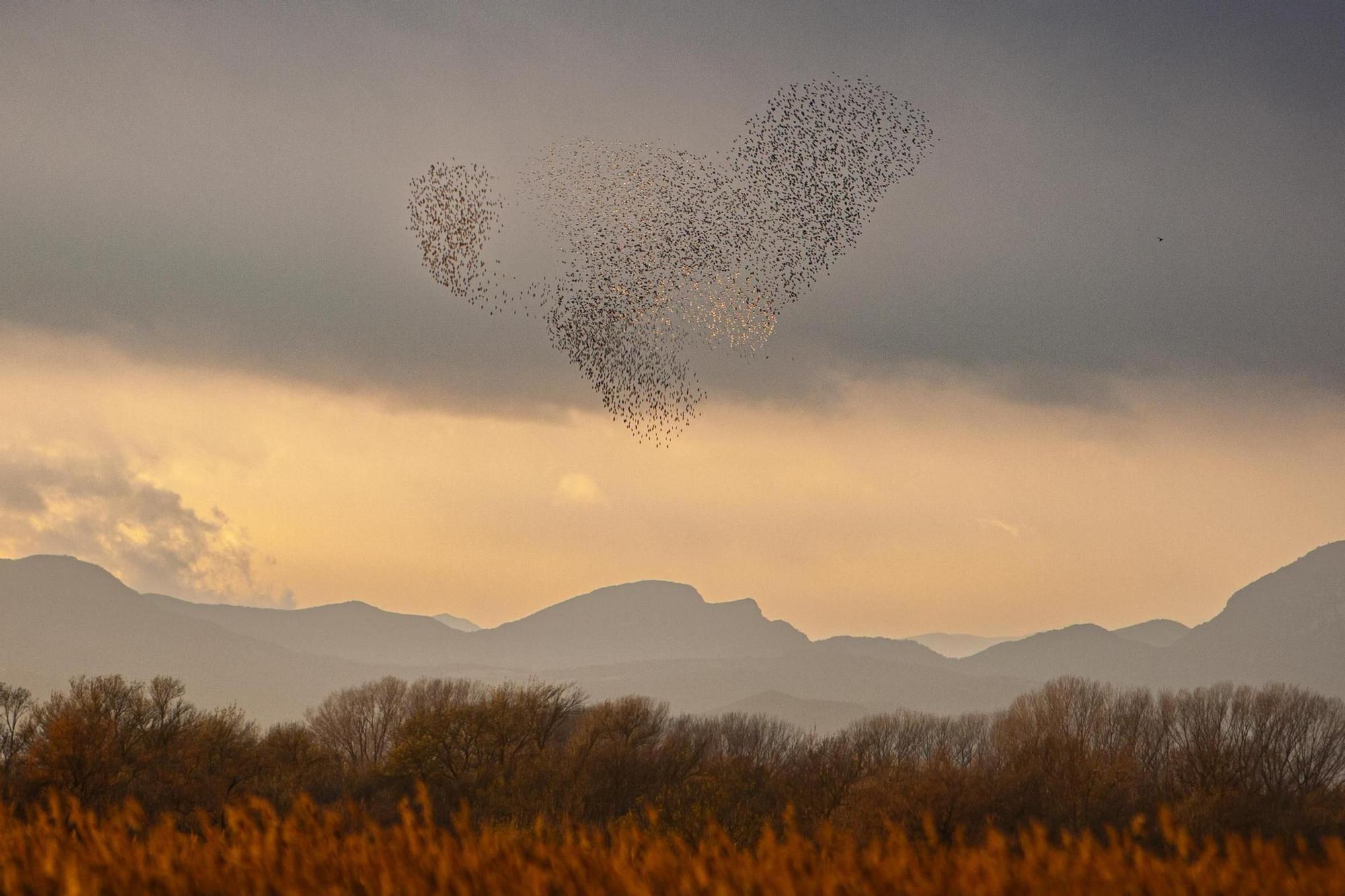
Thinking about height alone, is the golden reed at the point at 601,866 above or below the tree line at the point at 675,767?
above

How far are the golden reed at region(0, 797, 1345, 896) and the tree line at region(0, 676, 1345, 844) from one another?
170 feet

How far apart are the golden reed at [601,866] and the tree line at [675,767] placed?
51.7m

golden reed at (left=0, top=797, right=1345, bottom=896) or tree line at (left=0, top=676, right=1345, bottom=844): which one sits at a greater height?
golden reed at (left=0, top=797, right=1345, bottom=896)

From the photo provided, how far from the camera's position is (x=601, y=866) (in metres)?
12.9

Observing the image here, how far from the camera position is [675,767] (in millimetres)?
105875

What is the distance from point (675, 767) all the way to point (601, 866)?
95.8 meters

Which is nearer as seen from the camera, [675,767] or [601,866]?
[601,866]

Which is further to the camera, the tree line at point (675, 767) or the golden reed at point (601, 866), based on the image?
the tree line at point (675, 767)

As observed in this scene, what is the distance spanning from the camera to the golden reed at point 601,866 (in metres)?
11.6

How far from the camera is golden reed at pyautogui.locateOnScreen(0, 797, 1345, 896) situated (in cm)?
1164

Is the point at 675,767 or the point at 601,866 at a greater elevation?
the point at 601,866

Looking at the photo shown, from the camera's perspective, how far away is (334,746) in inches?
5728

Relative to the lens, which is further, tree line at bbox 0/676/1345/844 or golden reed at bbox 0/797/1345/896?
tree line at bbox 0/676/1345/844

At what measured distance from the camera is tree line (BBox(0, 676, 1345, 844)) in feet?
266
